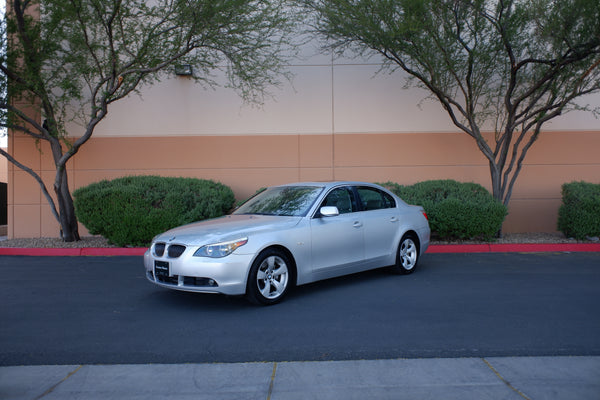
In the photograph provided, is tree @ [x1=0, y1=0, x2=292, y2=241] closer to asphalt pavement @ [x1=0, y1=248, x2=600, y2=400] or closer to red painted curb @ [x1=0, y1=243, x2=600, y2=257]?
red painted curb @ [x1=0, y1=243, x2=600, y2=257]

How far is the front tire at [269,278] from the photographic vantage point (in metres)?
5.95

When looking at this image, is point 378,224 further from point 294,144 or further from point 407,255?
point 294,144

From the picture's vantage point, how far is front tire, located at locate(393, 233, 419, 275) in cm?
799

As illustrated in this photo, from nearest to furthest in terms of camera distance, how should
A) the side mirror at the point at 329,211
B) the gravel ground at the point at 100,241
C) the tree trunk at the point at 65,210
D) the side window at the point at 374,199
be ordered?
the side mirror at the point at 329,211 → the side window at the point at 374,199 → the gravel ground at the point at 100,241 → the tree trunk at the point at 65,210

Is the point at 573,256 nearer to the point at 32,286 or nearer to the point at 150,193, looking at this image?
the point at 150,193

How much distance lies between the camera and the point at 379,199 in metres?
7.98

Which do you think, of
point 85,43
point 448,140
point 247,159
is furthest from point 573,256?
point 85,43

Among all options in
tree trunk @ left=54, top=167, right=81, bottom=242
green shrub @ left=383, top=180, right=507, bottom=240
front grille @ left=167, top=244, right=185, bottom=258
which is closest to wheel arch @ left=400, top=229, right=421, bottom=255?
green shrub @ left=383, top=180, right=507, bottom=240

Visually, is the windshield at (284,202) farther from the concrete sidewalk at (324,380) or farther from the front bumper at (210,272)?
the concrete sidewalk at (324,380)

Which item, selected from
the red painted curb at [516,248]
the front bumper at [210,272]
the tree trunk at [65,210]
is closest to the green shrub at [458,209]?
the red painted curb at [516,248]

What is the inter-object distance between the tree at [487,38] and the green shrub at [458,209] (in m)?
1.14

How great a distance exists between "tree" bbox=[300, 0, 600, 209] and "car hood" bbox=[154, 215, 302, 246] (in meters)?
5.05

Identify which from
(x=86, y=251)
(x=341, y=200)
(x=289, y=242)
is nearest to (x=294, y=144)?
(x=86, y=251)

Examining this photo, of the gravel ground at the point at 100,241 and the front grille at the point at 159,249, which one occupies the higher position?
the front grille at the point at 159,249
